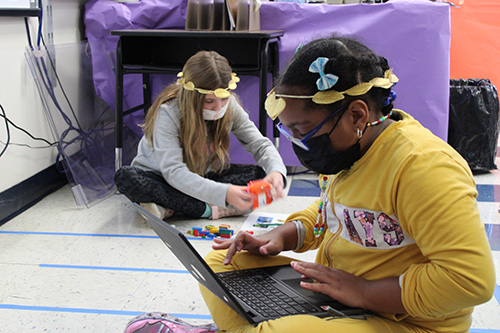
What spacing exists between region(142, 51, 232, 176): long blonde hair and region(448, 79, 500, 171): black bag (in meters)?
1.44

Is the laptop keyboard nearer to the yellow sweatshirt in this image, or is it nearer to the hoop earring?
the yellow sweatshirt

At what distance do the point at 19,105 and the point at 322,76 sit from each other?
207 cm

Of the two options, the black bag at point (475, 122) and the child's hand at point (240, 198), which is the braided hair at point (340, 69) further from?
the black bag at point (475, 122)

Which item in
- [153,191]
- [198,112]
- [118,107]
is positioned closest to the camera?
[198,112]

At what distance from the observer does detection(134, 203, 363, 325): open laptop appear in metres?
1.08

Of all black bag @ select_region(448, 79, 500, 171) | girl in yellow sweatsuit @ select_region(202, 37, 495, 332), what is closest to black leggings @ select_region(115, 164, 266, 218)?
girl in yellow sweatsuit @ select_region(202, 37, 495, 332)

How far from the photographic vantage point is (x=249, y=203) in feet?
6.55

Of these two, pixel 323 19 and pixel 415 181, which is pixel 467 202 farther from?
pixel 323 19

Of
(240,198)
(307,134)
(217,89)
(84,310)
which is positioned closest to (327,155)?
(307,134)

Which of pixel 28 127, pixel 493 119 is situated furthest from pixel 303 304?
pixel 493 119

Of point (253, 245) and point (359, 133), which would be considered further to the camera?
point (253, 245)

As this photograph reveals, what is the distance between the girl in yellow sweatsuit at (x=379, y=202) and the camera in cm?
94

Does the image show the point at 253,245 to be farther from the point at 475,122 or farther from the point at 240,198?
the point at 475,122

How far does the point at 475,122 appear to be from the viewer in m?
3.12
